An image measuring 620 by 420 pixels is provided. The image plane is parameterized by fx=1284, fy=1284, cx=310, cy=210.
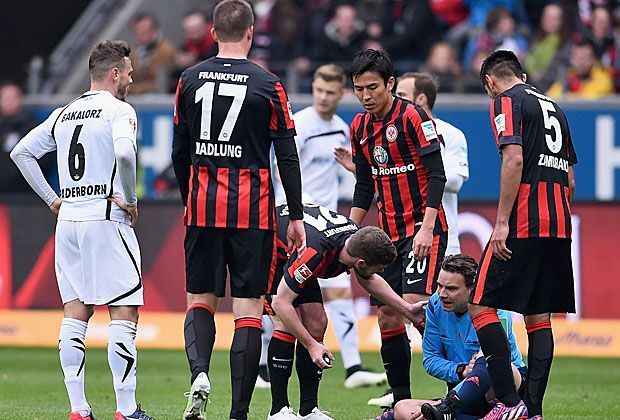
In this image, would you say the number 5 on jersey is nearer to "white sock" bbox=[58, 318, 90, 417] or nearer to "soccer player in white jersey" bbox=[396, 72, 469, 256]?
"white sock" bbox=[58, 318, 90, 417]

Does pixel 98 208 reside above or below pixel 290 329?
above

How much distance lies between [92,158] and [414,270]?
2.30 metres

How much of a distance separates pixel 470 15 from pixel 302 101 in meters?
3.20

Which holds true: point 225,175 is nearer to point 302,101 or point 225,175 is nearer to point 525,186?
point 525,186

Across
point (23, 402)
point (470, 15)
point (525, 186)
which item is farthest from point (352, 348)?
point (470, 15)

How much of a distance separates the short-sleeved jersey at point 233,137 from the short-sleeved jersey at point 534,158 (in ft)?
4.25

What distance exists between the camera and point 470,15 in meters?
18.4

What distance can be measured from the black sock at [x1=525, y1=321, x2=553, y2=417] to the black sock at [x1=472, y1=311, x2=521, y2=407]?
0.64ft

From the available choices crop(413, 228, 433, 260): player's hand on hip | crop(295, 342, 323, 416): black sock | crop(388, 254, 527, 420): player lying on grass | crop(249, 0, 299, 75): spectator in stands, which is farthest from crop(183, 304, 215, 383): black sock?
crop(249, 0, 299, 75): spectator in stands

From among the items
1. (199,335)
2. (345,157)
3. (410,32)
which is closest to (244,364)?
Answer: (199,335)

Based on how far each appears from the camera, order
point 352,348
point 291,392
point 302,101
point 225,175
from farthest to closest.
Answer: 1. point 302,101
2. point 352,348
3. point 291,392
4. point 225,175

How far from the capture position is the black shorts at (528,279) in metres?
7.62

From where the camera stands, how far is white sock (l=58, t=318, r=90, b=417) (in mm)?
7789

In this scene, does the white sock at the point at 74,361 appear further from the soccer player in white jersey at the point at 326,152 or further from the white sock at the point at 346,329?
the soccer player in white jersey at the point at 326,152
